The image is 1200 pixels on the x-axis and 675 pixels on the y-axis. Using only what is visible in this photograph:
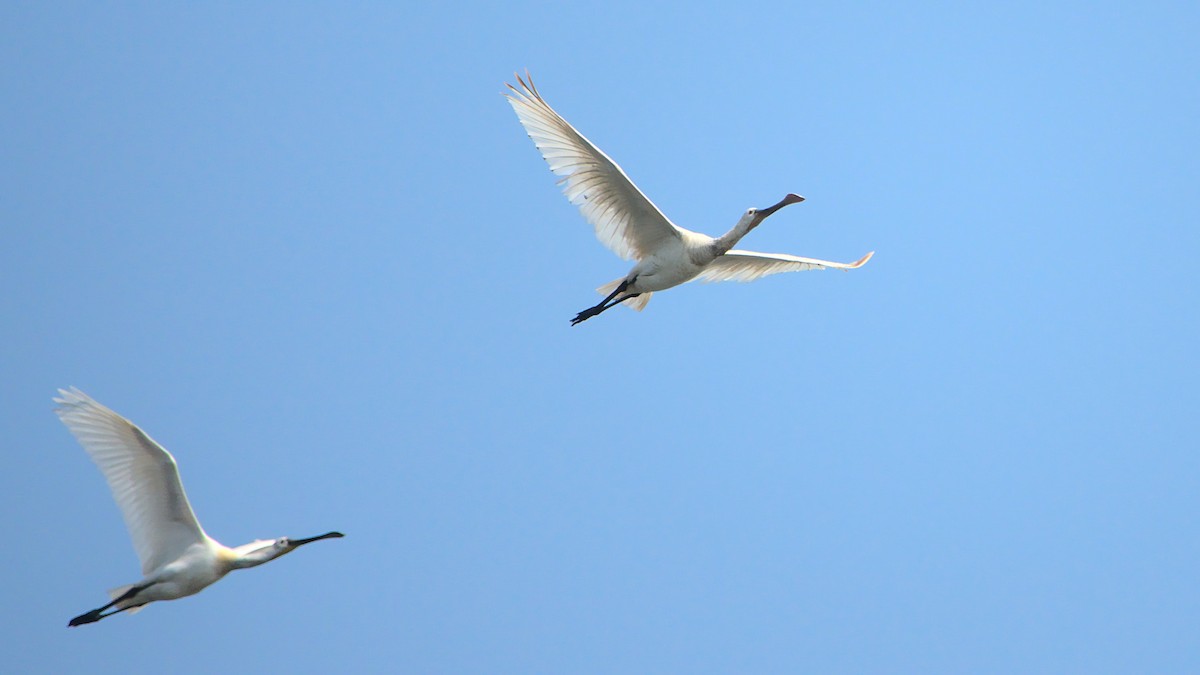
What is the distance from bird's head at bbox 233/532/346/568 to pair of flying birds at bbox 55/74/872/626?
0.01 meters

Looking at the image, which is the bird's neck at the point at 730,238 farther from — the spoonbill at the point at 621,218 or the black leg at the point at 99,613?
the black leg at the point at 99,613

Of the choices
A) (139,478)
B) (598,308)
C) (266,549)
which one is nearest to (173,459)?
(139,478)

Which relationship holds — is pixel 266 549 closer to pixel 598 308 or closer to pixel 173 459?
pixel 173 459

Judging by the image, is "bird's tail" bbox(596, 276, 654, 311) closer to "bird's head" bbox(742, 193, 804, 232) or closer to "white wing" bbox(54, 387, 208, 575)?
"bird's head" bbox(742, 193, 804, 232)

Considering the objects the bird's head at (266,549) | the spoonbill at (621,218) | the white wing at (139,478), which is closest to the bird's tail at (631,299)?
the spoonbill at (621,218)

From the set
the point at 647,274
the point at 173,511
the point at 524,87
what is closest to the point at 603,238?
the point at 647,274

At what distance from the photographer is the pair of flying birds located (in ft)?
51.8

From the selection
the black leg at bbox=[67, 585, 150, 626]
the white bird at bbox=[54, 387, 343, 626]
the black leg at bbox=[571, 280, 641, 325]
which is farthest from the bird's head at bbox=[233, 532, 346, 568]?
the black leg at bbox=[571, 280, 641, 325]

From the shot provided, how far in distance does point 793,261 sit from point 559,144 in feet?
14.3

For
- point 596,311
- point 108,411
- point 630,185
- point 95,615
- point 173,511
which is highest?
point 630,185

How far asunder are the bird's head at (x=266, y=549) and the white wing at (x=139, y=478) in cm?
54

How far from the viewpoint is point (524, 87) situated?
Result: 54.9ft

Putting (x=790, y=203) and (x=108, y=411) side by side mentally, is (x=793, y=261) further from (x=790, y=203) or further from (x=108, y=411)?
(x=108, y=411)

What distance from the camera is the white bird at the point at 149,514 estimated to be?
15.7 meters
